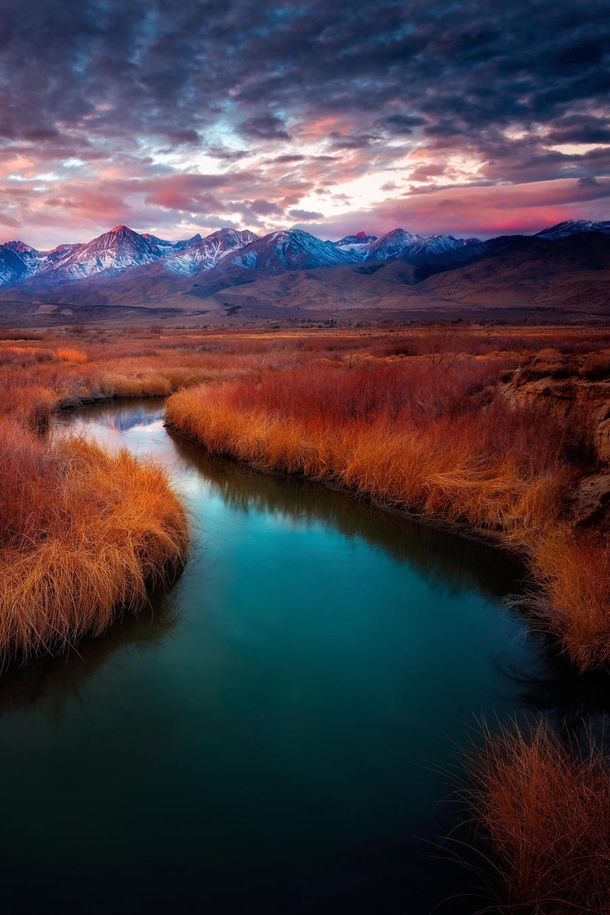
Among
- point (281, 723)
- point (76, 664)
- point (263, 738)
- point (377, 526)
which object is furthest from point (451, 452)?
point (76, 664)

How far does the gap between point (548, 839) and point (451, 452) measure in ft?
24.7

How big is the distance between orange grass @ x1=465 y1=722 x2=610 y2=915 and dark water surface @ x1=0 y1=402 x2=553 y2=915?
1.31ft

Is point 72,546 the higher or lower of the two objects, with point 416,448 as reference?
lower

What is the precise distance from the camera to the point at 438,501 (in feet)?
31.1

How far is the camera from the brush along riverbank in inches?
238

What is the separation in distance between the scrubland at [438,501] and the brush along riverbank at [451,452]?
1.4 inches

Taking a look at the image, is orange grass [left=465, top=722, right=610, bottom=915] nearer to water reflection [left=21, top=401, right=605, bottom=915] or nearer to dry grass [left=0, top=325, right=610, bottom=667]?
water reflection [left=21, top=401, right=605, bottom=915]

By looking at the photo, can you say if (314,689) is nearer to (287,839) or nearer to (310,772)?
(310,772)

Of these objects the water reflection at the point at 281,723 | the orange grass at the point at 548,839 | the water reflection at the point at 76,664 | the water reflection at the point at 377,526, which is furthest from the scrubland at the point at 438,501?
the water reflection at the point at 281,723

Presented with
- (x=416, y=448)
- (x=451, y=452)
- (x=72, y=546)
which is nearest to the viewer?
(x=72, y=546)

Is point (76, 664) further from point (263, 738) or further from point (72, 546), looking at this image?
point (263, 738)

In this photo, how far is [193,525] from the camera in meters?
9.02

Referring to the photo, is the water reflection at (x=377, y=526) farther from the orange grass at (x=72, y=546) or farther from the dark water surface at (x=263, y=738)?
the orange grass at (x=72, y=546)

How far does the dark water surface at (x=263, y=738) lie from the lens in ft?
11.1
